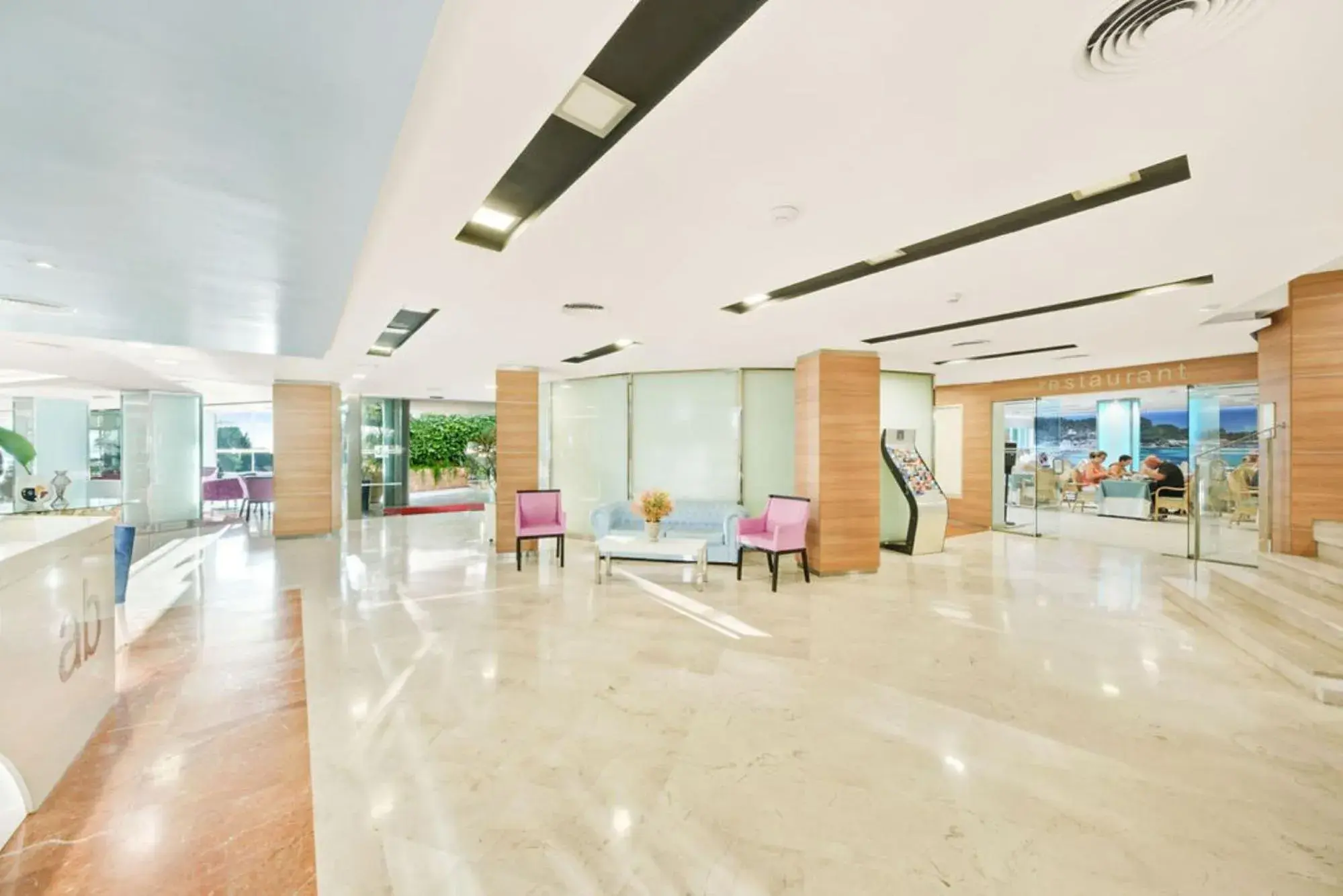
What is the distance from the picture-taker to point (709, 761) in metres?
2.99

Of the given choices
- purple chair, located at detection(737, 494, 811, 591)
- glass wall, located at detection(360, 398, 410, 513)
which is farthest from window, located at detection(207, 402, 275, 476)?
purple chair, located at detection(737, 494, 811, 591)

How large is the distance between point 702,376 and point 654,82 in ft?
24.5

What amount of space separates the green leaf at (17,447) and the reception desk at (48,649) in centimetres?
48

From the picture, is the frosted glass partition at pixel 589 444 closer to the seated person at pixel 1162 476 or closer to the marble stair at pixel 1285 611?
the marble stair at pixel 1285 611

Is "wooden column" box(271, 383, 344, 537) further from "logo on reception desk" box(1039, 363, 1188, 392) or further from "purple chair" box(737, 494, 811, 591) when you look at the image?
"logo on reception desk" box(1039, 363, 1188, 392)

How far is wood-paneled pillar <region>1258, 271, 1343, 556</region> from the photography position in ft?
18.4

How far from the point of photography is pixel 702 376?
30.8ft

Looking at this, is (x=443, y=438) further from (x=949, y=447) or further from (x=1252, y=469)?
(x=1252, y=469)

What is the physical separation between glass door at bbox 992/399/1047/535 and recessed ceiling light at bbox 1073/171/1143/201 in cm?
969

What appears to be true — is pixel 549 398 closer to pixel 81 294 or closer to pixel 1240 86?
pixel 81 294

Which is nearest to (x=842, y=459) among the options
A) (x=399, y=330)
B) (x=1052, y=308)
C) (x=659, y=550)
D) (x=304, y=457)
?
(x=659, y=550)

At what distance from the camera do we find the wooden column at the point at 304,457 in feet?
33.5

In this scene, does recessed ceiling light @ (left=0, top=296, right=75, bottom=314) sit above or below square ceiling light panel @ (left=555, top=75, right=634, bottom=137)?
below

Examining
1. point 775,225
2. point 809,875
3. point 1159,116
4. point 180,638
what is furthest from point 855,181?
point 180,638
